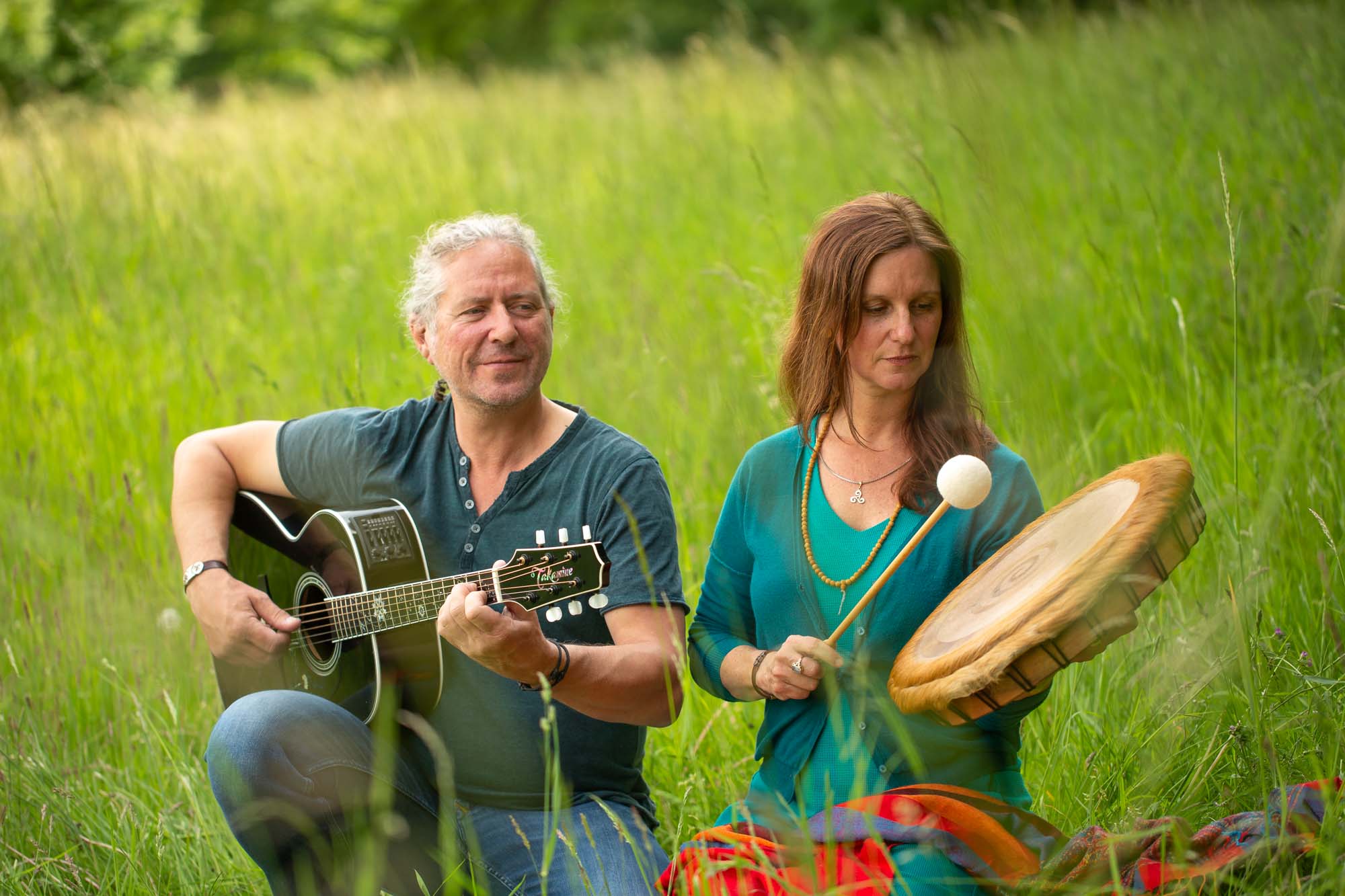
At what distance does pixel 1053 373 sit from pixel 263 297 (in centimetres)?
355

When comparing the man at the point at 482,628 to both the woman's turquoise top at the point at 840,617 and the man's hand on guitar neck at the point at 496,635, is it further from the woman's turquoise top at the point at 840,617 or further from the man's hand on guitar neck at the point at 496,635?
the woman's turquoise top at the point at 840,617

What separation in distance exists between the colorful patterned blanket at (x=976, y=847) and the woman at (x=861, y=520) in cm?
14

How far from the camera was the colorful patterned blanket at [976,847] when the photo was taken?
1636 mm

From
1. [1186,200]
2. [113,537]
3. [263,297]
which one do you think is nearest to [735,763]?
[113,537]

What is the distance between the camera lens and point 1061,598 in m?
1.51

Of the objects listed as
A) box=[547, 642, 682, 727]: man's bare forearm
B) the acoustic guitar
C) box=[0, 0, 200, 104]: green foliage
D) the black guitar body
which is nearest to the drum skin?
box=[547, 642, 682, 727]: man's bare forearm

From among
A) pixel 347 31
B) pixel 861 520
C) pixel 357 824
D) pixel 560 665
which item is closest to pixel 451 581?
pixel 560 665

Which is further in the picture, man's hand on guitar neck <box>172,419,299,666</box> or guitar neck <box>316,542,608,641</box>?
man's hand on guitar neck <box>172,419,299,666</box>

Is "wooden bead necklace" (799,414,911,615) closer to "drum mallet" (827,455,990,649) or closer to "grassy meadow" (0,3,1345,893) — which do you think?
"drum mallet" (827,455,990,649)

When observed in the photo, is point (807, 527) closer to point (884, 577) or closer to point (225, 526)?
point (884, 577)

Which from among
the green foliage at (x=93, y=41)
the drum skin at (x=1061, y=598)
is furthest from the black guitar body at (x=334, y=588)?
the green foliage at (x=93, y=41)

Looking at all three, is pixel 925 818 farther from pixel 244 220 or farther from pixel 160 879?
pixel 244 220

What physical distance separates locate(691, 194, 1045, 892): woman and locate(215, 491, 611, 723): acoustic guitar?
13.0 inches

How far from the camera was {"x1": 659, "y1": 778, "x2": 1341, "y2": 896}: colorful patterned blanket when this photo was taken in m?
1.64
